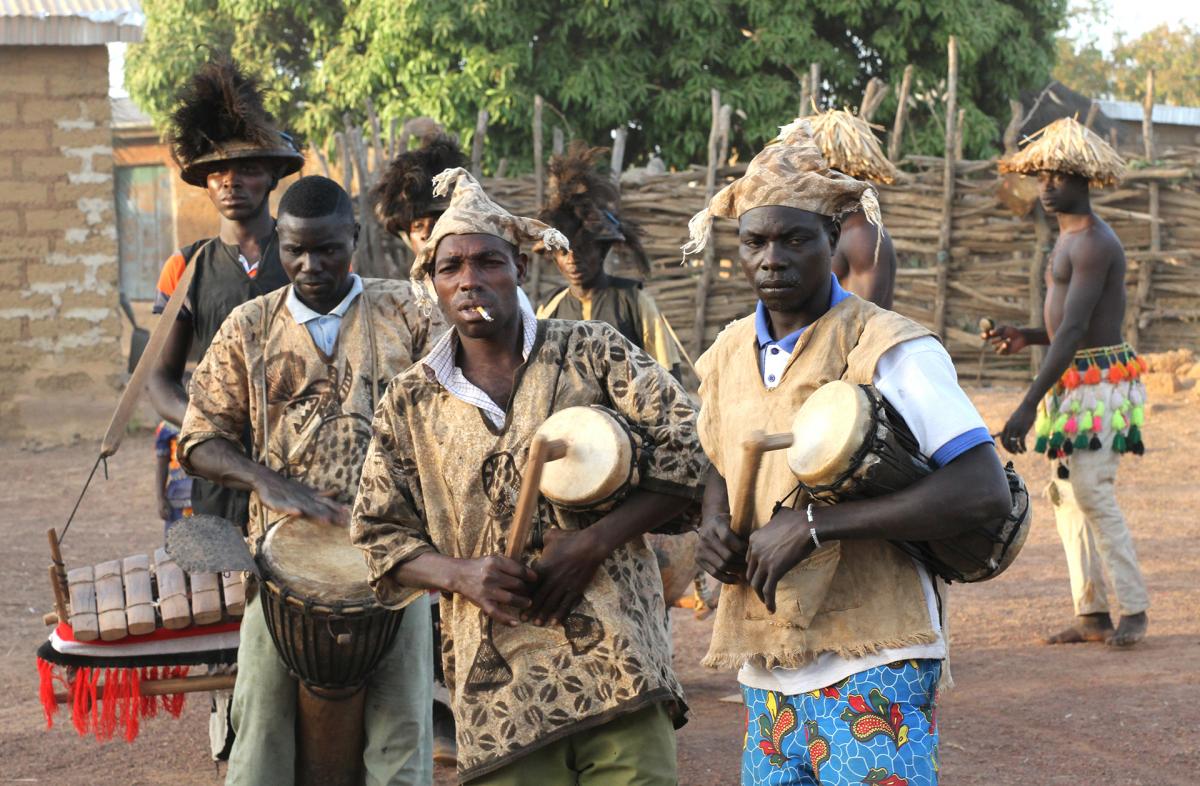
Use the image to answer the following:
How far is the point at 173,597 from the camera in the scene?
13.5ft

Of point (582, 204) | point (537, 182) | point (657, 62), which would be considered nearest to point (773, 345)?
point (582, 204)

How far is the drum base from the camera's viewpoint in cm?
405

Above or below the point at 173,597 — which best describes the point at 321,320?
above

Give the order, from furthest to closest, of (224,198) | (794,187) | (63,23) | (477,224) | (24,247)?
(24,247), (63,23), (224,198), (477,224), (794,187)

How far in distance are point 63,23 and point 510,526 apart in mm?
11566

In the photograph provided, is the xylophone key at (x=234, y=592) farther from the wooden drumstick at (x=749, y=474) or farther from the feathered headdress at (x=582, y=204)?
the feathered headdress at (x=582, y=204)

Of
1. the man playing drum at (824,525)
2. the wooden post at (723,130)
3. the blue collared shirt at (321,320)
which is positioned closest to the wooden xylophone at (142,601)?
the blue collared shirt at (321,320)

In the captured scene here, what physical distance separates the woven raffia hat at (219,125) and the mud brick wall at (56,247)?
9.28m

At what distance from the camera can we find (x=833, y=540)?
279cm

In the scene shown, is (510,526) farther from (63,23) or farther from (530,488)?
(63,23)

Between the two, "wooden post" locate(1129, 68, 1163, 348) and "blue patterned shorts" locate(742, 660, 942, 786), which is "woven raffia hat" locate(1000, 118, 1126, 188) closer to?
"blue patterned shorts" locate(742, 660, 942, 786)

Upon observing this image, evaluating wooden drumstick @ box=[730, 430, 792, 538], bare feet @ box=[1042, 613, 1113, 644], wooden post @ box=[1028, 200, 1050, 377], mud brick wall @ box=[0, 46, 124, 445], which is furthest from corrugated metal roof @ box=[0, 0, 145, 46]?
wooden drumstick @ box=[730, 430, 792, 538]

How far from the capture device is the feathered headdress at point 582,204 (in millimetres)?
6352

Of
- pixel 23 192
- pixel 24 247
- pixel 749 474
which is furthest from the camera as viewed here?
pixel 24 247
